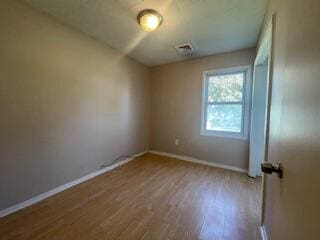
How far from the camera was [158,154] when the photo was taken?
156 inches

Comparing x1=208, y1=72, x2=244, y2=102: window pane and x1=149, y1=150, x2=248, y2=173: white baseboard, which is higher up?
x1=208, y1=72, x2=244, y2=102: window pane

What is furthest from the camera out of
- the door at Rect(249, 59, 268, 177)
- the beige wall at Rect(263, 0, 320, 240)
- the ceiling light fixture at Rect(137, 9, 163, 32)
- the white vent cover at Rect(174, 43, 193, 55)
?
the white vent cover at Rect(174, 43, 193, 55)

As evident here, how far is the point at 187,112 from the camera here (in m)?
3.50

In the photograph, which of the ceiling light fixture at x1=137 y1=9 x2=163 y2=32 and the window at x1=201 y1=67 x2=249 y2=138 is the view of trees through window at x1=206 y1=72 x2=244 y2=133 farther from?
the ceiling light fixture at x1=137 y1=9 x2=163 y2=32

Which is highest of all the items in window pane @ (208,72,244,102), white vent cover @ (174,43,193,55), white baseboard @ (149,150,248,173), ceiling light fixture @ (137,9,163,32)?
white vent cover @ (174,43,193,55)

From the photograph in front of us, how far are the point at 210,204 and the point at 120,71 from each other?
2809 millimetres

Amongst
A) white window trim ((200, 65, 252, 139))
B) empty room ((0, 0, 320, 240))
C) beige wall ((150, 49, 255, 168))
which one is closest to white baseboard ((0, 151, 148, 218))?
empty room ((0, 0, 320, 240))

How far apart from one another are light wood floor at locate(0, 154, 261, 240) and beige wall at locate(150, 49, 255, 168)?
1.88 ft

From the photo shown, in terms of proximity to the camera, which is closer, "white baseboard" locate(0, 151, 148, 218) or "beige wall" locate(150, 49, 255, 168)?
"white baseboard" locate(0, 151, 148, 218)

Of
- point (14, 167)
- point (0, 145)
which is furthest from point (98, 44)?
point (14, 167)

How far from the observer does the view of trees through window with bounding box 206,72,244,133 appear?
3001 mm

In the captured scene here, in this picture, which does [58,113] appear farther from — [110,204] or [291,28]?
[291,28]

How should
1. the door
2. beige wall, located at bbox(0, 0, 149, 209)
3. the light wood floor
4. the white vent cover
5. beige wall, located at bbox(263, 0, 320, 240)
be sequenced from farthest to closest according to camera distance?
the white vent cover
the door
beige wall, located at bbox(0, 0, 149, 209)
the light wood floor
beige wall, located at bbox(263, 0, 320, 240)

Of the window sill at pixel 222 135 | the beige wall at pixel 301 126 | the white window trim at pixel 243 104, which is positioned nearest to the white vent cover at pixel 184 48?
the white window trim at pixel 243 104
